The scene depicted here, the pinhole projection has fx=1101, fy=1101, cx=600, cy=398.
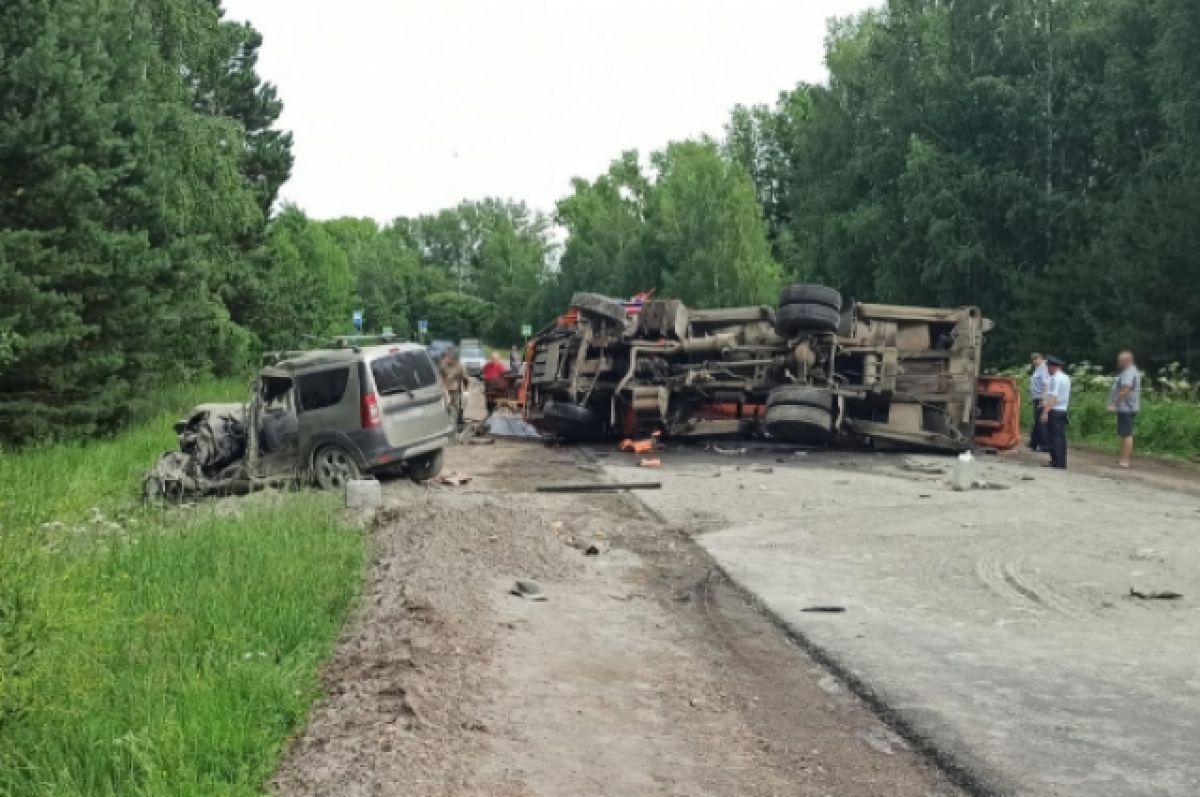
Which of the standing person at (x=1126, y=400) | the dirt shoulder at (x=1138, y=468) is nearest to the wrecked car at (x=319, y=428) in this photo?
the dirt shoulder at (x=1138, y=468)

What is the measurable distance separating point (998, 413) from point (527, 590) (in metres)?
11.3

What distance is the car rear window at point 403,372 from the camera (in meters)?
13.2

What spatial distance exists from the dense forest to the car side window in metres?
4.53

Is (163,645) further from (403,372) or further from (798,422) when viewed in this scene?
(798,422)

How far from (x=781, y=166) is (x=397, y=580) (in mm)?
61965

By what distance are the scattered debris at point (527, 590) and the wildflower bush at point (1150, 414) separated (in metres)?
12.9

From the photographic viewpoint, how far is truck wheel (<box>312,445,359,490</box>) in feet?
43.1

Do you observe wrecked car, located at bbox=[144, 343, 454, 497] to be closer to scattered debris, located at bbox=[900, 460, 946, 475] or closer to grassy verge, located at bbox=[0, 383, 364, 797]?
grassy verge, located at bbox=[0, 383, 364, 797]

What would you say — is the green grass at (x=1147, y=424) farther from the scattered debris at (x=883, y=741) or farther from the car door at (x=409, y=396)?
the scattered debris at (x=883, y=741)

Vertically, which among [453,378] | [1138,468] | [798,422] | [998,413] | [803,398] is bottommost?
[1138,468]

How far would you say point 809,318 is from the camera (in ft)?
52.6

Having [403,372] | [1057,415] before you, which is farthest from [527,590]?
[1057,415]

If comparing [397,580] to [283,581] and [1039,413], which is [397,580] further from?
[1039,413]

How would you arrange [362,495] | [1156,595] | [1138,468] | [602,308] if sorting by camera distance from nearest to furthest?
[1156,595] → [362,495] → [1138,468] → [602,308]
